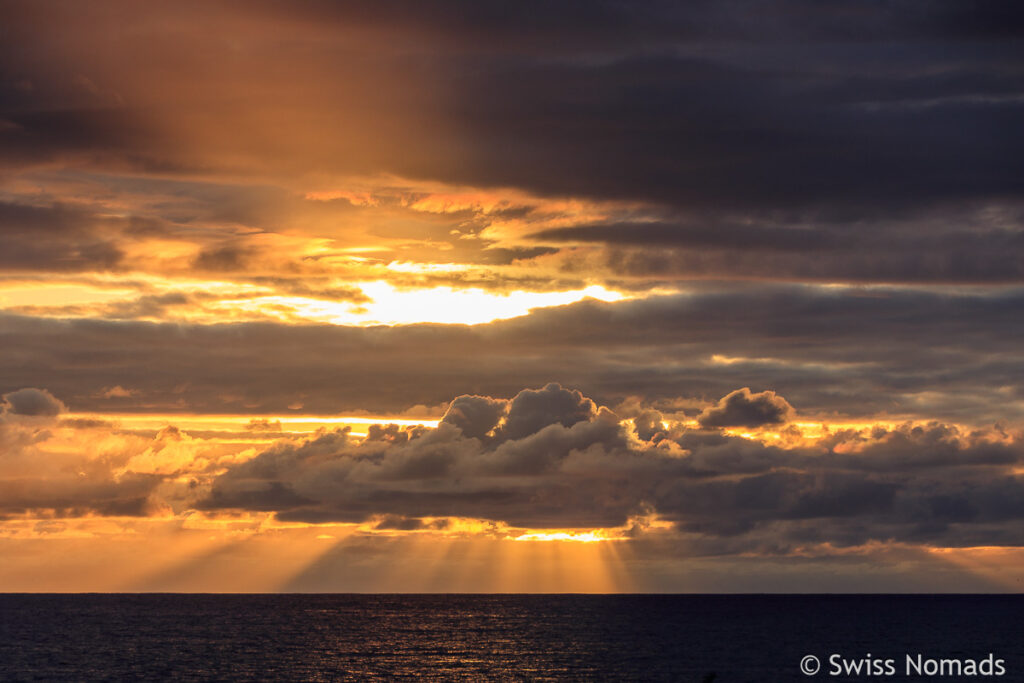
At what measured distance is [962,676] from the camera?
174625 mm

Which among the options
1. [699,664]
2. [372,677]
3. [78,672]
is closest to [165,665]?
[78,672]

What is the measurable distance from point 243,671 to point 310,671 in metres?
10.3

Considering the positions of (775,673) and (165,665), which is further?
(165,665)

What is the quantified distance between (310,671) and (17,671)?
45156mm

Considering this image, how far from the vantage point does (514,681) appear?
16800 centimetres

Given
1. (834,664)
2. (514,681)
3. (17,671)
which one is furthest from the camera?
(834,664)

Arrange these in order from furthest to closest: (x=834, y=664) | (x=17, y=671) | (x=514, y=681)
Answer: (x=834, y=664) → (x=17, y=671) → (x=514, y=681)

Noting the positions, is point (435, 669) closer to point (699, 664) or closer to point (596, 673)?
point (596, 673)

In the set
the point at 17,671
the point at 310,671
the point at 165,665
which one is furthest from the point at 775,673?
the point at 17,671

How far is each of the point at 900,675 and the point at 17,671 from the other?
13650cm

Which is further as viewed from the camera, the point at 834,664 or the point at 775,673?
the point at 834,664

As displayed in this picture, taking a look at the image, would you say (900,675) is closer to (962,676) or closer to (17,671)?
(962,676)

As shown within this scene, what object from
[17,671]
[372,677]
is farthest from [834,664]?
[17,671]

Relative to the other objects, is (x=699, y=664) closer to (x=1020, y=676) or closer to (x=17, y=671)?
(x=1020, y=676)
